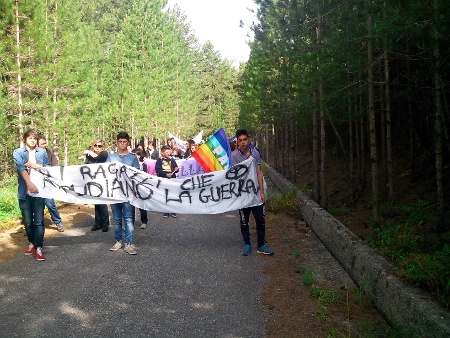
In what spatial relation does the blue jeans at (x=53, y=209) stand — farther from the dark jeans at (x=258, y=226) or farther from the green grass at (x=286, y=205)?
the green grass at (x=286, y=205)

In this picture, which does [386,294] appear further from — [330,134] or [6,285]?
[330,134]

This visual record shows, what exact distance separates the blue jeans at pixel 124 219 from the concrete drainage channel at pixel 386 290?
3.98 m

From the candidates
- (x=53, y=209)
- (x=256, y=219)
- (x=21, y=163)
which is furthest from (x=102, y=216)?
(x=256, y=219)

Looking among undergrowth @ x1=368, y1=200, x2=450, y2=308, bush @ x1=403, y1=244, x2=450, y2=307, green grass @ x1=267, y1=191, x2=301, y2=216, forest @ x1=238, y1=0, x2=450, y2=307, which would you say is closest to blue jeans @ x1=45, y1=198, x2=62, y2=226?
green grass @ x1=267, y1=191, x2=301, y2=216

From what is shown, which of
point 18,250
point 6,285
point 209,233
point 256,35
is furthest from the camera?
point 256,35

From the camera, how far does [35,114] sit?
19.8 meters

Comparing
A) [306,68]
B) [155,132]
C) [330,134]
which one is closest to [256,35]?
[330,134]

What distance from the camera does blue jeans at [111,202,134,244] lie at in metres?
7.97

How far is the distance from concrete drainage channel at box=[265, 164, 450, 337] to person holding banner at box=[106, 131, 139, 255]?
3.89 m

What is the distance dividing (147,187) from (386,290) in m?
5.29

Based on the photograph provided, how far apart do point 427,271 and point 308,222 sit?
20.2 feet

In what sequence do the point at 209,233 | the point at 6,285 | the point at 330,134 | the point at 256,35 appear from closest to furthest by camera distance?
the point at 6,285
the point at 209,233
the point at 256,35
the point at 330,134

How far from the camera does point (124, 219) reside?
26.4ft

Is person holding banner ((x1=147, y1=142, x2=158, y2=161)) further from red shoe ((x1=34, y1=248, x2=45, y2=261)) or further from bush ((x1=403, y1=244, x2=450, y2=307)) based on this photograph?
bush ((x1=403, y1=244, x2=450, y2=307))
